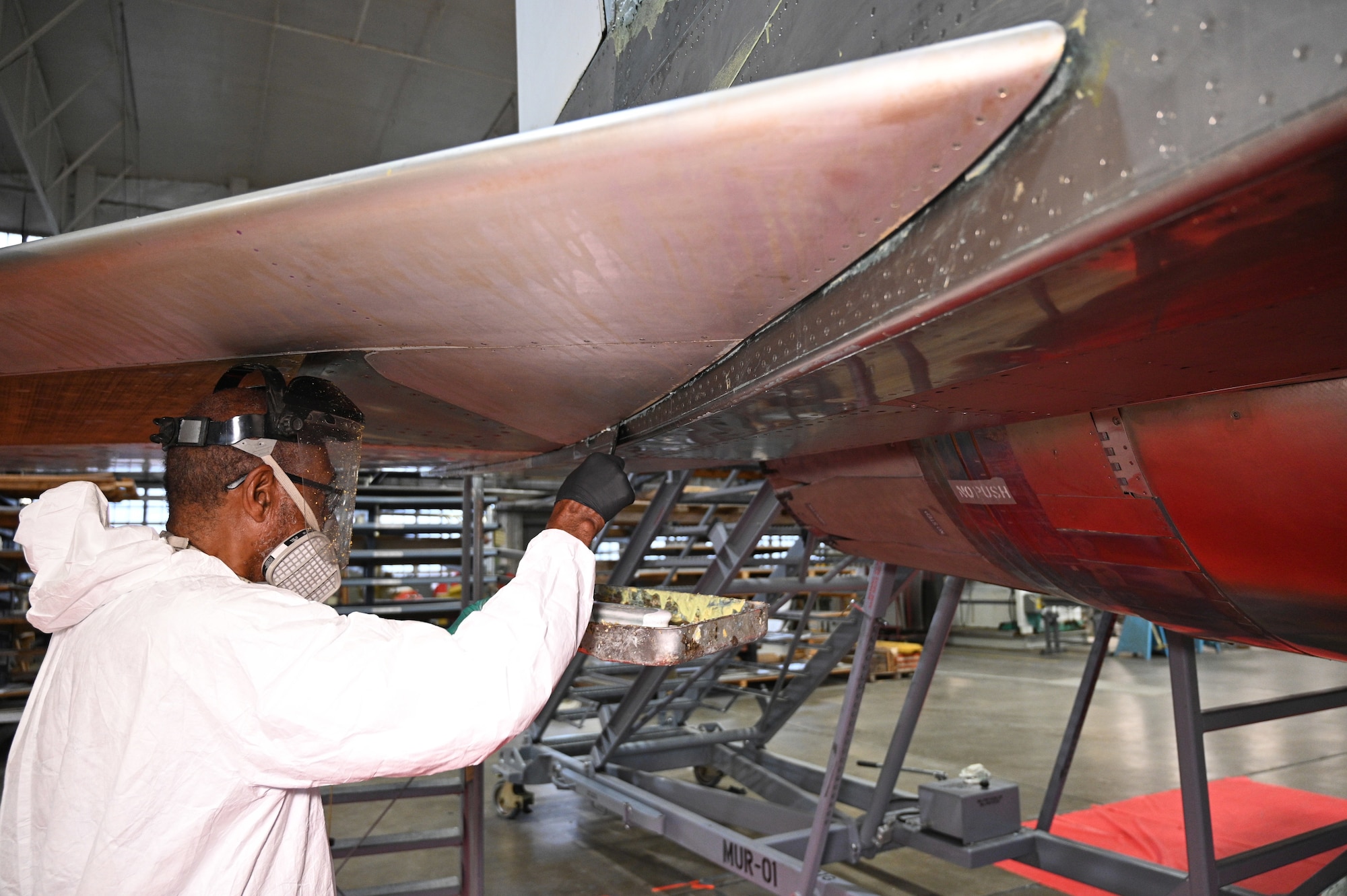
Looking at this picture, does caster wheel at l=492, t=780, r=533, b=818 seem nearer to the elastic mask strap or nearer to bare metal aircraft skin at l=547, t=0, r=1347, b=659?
bare metal aircraft skin at l=547, t=0, r=1347, b=659

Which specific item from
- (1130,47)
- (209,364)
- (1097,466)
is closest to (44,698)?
(209,364)

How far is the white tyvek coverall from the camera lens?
1399mm

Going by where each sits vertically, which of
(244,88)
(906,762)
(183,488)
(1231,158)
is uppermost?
(244,88)

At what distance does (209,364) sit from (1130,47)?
2.19 metres

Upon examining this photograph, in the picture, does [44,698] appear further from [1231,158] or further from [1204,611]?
[1204,611]

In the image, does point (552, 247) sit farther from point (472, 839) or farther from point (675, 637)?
point (472, 839)

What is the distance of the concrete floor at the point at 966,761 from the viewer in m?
5.34

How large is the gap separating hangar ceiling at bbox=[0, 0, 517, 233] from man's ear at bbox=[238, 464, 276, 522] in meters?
6.79

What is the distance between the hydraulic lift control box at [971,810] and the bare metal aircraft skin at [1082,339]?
6.96ft

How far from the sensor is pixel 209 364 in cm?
220

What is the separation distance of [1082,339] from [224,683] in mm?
1501

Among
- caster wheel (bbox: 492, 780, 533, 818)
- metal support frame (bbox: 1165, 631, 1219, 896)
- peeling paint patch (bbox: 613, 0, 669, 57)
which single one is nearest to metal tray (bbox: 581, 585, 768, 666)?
peeling paint patch (bbox: 613, 0, 669, 57)

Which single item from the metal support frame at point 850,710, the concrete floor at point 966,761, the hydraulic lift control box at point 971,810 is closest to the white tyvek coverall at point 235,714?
the metal support frame at point 850,710

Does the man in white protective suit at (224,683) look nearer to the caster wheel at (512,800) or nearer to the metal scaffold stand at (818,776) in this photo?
the metal scaffold stand at (818,776)
